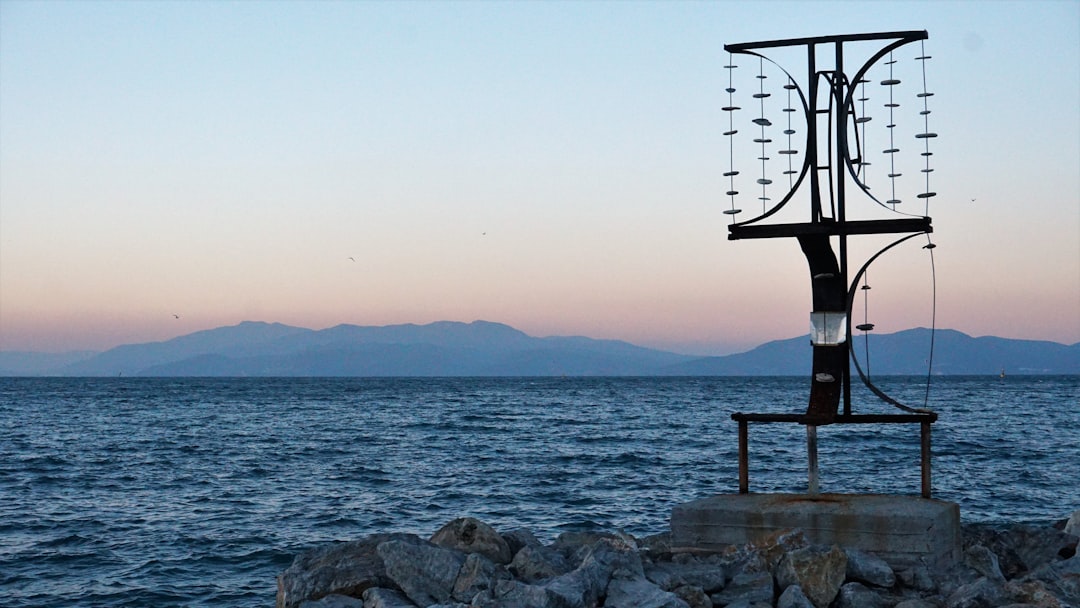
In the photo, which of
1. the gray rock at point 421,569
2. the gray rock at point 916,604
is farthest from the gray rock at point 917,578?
the gray rock at point 421,569

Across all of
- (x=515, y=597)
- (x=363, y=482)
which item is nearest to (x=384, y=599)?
(x=515, y=597)

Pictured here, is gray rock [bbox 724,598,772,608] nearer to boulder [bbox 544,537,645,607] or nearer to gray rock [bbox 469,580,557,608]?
boulder [bbox 544,537,645,607]

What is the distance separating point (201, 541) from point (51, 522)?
Result: 5410 millimetres

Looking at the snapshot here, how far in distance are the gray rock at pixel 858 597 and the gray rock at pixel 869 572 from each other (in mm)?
119

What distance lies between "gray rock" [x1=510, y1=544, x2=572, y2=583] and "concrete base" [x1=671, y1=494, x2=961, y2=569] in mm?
1418

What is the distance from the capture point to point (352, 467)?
36.3 meters

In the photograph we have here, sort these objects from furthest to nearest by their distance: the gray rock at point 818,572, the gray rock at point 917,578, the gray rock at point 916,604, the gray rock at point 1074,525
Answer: the gray rock at point 1074,525 → the gray rock at point 917,578 → the gray rock at point 818,572 → the gray rock at point 916,604

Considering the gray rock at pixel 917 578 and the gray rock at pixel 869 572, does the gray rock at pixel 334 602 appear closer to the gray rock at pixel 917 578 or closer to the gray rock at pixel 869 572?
the gray rock at pixel 869 572

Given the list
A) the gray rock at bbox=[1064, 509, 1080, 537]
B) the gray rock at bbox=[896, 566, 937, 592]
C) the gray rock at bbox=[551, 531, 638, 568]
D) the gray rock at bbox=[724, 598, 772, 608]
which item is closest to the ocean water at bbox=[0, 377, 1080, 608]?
the gray rock at bbox=[551, 531, 638, 568]

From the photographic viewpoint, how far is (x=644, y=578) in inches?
459

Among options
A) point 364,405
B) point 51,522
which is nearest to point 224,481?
point 51,522

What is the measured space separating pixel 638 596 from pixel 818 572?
6.39 feet

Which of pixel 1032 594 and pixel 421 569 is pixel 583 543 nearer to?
pixel 421 569

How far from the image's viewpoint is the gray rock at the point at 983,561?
12.7 metres
